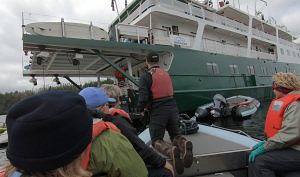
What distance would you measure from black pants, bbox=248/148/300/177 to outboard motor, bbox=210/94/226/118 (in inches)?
393

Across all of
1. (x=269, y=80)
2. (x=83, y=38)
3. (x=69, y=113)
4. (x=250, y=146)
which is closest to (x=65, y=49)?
(x=83, y=38)

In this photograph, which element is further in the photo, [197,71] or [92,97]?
[197,71]

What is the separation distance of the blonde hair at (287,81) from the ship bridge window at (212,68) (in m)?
10.6

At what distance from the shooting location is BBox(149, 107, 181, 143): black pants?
135 inches

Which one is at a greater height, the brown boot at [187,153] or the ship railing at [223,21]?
the ship railing at [223,21]

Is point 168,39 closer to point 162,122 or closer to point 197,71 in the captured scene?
point 197,71

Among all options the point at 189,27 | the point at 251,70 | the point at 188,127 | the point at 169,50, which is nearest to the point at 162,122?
the point at 188,127

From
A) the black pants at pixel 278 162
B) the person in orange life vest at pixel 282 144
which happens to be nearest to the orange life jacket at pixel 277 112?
the person in orange life vest at pixel 282 144

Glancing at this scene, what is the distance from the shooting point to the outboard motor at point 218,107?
12.6 m

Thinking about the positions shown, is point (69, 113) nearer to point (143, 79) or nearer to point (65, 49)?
point (143, 79)

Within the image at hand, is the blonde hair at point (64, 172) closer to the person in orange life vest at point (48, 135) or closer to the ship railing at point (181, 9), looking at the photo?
the person in orange life vest at point (48, 135)

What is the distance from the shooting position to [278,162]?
2.65 m

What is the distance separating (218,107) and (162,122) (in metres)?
9.70

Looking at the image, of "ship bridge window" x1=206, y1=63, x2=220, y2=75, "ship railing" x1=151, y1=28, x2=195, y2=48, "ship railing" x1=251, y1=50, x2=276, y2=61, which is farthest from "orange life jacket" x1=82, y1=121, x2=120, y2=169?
"ship railing" x1=251, y1=50, x2=276, y2=61
